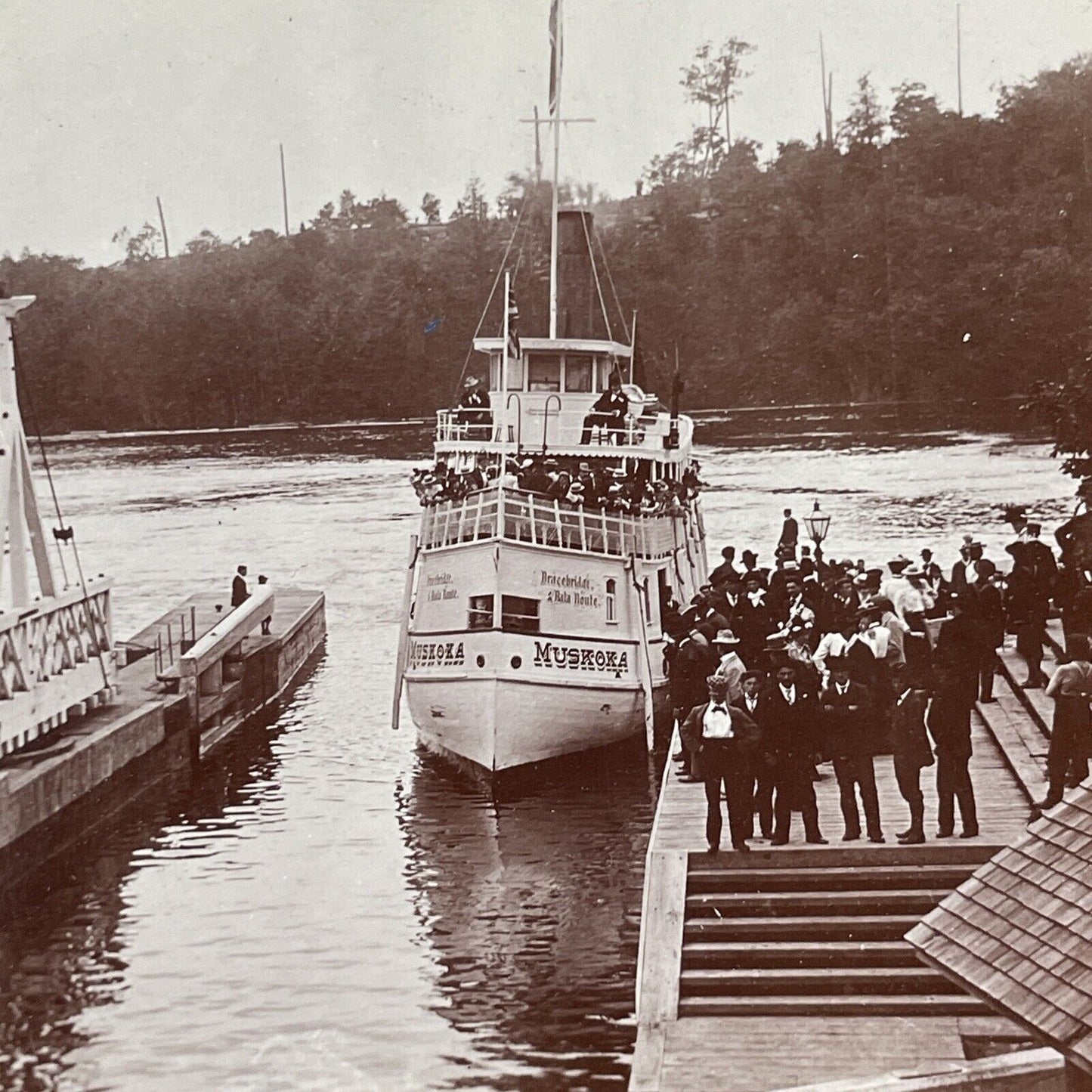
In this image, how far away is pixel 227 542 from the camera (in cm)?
6378

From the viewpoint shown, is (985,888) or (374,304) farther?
(374,304)

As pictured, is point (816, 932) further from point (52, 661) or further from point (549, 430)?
point (549, 430)

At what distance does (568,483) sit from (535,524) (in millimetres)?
1116

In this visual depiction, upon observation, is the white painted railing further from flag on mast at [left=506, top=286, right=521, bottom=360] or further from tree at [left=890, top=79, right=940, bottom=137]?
tree at [left=890, top=79, right=940, bottom=137]

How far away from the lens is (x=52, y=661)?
25500mm

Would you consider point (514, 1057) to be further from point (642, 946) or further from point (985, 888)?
point (985, 888)

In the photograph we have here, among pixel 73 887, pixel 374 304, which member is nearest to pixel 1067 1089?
pixel 73 887

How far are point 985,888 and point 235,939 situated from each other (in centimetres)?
1144

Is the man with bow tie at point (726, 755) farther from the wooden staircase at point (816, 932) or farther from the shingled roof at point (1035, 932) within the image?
the shingled roof at point (1035, 932)

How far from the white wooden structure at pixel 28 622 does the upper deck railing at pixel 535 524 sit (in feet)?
18.5

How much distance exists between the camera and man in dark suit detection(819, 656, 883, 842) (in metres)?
16.0

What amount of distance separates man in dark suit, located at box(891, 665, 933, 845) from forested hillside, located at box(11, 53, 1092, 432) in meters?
54.6

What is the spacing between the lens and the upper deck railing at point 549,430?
30.5m

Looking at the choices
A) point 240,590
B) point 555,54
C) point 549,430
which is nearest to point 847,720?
point 549,430
